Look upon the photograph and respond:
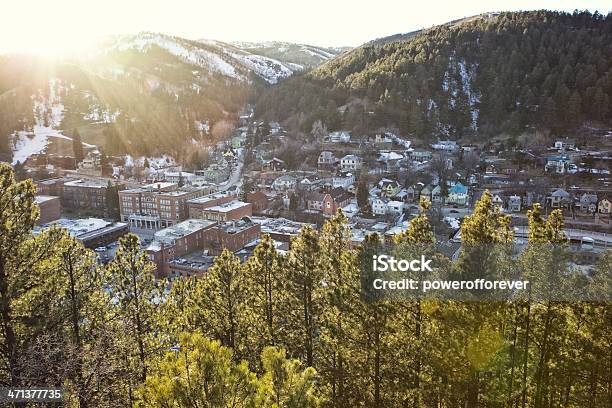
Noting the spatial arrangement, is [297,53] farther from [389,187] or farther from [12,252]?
[12,252]

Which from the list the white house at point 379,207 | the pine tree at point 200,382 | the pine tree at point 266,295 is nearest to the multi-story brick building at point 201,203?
the white house at point 379,207

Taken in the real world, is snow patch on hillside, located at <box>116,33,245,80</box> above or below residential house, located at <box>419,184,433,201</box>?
above

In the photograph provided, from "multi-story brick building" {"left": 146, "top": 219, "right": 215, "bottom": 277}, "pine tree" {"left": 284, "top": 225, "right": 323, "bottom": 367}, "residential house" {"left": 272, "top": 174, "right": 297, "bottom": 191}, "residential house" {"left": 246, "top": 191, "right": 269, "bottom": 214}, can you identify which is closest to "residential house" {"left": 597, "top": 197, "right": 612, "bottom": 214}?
"residential house" {"left": 272, "top": 174, "right": 297, "bottom": 191}

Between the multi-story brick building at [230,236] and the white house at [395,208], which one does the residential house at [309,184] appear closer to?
the white house at [395,208]

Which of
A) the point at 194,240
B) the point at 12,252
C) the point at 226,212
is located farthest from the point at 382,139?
the point at 12,252

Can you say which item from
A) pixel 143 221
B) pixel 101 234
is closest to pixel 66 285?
pixel 101 234

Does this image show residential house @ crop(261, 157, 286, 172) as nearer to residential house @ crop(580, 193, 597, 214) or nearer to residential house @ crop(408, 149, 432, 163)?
residential house @ crop(408, 149, 432, 163)

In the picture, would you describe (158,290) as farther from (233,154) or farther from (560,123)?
(560,123)
